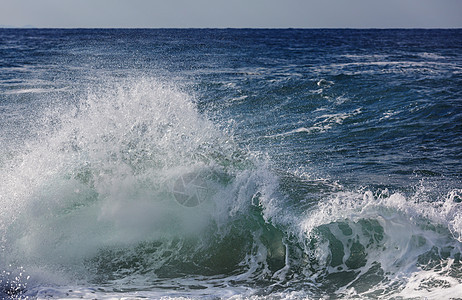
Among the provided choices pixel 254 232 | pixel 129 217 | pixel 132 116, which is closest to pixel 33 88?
pixel 132 116

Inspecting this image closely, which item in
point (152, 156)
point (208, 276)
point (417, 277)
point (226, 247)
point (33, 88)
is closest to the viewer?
point (417, 277)

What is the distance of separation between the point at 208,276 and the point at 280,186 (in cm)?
243

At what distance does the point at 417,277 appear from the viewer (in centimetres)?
508

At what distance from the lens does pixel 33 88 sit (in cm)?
1644

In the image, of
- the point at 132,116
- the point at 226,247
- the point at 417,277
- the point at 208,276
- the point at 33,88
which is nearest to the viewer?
the point at 417,277

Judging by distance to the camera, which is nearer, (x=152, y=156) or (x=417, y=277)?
(x=417, y=277)

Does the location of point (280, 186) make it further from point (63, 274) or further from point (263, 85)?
point (263, 85)

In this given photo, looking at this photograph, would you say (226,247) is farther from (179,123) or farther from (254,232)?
(179,123)

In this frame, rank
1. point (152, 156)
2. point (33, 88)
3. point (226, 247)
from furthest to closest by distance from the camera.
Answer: point (33, 88) → point (152, 156) → point (226, 247)

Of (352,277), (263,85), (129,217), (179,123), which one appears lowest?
(352,277)

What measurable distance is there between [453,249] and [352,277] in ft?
4.41

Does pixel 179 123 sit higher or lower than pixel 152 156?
higher

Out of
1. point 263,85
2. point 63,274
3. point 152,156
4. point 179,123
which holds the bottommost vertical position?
point 63,274

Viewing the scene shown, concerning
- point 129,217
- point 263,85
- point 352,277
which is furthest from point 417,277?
point 263,85
